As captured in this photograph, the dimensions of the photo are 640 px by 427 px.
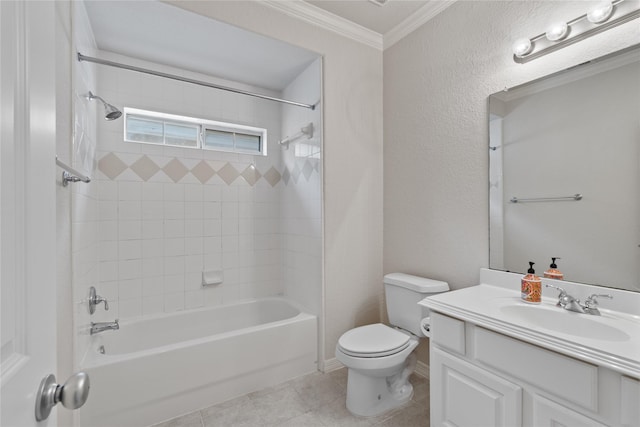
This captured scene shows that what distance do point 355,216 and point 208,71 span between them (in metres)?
1.80

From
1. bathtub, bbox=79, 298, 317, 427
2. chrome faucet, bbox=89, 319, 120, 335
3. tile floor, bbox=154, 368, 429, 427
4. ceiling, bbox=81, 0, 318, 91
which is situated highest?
ceiling, bbox=81, 0, 318, 91

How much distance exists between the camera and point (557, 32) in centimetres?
144

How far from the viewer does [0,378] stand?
1.23ft

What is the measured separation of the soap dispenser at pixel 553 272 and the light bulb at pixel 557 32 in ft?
3.54

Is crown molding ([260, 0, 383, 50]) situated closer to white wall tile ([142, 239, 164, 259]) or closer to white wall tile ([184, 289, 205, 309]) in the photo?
white wall tile ([142, 239, 164, 259])

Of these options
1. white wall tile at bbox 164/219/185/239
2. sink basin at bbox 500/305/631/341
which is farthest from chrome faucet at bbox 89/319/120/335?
sink basin at bbox 500/305/631/341

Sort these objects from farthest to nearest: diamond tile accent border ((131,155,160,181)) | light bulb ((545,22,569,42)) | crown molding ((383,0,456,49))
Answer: diamond tile accent border ((131,155,160,181)) < crown molding ((383,0,456,49)) < light bulb ((545,22,569,42))

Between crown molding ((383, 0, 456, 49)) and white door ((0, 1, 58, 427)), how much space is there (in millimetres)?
2241

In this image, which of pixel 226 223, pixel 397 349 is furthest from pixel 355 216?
pixel 226 223

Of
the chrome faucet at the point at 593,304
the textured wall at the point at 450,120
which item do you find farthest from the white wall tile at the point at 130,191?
the chrome faucet at the point at 593,304

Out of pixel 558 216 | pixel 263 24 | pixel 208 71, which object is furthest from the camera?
pixel 208 71

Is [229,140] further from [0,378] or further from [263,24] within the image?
[0,378]

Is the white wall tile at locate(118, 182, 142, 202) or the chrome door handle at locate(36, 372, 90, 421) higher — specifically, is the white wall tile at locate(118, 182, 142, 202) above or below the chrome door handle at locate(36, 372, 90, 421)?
above

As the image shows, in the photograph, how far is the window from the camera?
8.17ft
